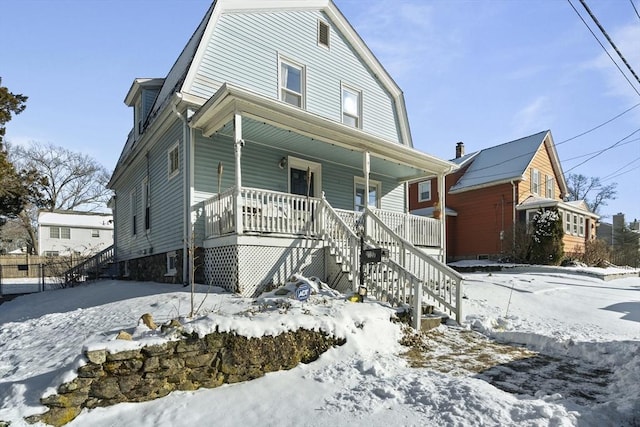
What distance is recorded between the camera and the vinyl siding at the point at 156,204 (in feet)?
32.4

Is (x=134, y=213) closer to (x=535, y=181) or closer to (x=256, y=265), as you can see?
(x=256, y=265)

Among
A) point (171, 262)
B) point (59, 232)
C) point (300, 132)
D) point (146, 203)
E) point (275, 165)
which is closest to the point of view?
point (300, 132)

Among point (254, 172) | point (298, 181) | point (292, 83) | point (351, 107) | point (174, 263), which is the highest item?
point (292, 83)

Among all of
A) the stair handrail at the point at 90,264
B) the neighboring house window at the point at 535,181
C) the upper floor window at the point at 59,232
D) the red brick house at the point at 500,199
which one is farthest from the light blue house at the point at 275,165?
the upper floor window at the point at 59,232

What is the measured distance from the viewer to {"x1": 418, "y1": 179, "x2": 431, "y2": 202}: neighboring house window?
23.9 meters

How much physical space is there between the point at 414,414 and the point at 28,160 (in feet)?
146

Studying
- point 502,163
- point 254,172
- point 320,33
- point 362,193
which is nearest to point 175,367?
point 254,172

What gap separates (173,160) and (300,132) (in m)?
3.57

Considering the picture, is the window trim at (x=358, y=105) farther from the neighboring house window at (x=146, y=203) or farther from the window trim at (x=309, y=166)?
the neighboring house window at (x=146, y=203)

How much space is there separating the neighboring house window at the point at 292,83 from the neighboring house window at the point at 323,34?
1.49 m

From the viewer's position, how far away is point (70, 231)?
1374 inches

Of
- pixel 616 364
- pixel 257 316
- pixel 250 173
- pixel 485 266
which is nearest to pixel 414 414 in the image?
pixel 257 316

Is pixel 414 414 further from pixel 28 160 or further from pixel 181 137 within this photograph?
pixel 28 160

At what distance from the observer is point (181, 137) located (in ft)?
31.8
